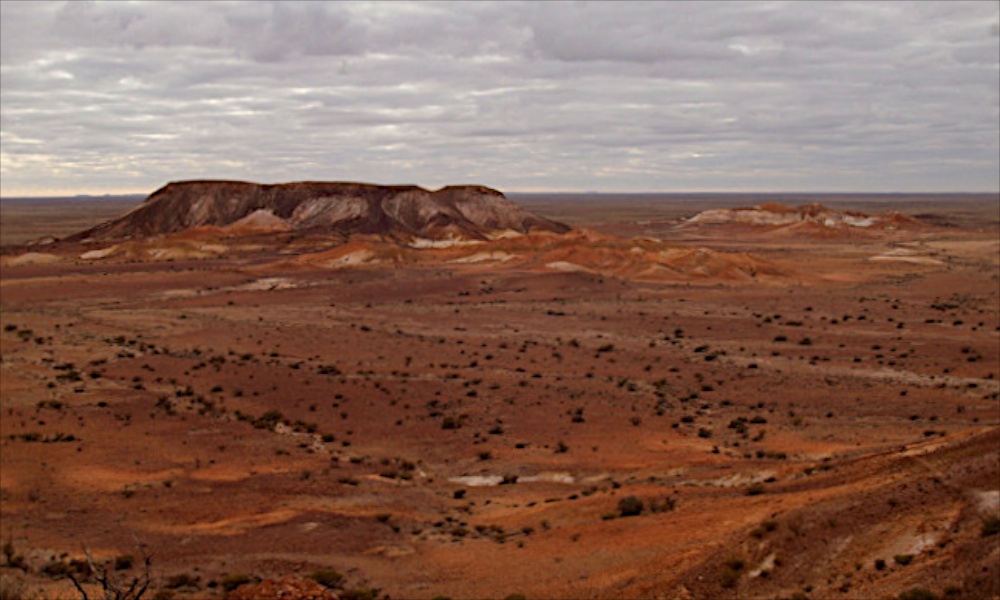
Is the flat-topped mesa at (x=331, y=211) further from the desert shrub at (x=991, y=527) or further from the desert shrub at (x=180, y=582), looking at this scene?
the desert shrub at (x=991, y=527)

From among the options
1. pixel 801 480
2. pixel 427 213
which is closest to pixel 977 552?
pixel 801 480

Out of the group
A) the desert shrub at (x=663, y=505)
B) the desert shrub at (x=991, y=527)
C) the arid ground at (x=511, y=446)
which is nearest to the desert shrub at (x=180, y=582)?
the arid ground at (x=511, y=446)

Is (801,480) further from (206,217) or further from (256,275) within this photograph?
(206,217)

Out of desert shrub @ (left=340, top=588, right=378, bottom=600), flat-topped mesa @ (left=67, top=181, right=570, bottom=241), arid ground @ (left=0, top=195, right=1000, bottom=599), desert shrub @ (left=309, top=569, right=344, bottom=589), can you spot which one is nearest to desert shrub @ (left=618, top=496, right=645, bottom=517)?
arid ground @ (left=0, top=195, right=1000, bottom=599)

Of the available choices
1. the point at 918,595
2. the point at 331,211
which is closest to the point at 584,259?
the point at 331,211

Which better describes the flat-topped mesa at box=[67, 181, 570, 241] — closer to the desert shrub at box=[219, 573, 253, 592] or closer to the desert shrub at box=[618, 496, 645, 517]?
the desert shrub at box=[618, 496, 645, 517]

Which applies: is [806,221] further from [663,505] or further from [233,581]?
[233,581]
